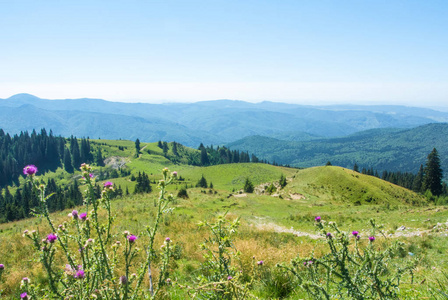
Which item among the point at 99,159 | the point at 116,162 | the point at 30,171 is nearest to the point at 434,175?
the point at 30,171

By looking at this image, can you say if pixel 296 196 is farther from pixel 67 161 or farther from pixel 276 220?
pixel 67 161

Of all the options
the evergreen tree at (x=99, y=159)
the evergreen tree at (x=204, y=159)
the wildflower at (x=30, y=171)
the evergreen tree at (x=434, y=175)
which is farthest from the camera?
the evergreen tree at (x=204, y=159)

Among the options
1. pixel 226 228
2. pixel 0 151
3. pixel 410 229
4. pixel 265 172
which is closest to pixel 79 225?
pixel 226 228

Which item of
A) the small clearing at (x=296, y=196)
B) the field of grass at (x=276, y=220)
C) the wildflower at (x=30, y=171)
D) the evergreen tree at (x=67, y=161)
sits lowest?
the evergreen tree at (x=67, y=161)

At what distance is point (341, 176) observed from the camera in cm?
5044

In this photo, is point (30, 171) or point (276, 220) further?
point (276, 220)

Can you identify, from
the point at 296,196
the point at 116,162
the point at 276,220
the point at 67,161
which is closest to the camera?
the point at 276,220

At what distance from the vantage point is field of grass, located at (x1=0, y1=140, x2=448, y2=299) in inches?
229

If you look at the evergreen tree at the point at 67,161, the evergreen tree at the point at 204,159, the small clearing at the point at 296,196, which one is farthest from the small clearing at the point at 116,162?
the small clearing at the point at 296,196

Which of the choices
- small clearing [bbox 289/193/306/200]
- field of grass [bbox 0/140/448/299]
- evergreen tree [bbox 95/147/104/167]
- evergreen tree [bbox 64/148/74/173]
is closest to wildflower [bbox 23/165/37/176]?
field of grass [bbox 0/140/448/299]

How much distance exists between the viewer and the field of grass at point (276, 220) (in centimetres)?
581

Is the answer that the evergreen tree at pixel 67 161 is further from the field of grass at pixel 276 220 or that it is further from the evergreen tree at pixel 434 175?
the evergreen tree at pixel 434 175

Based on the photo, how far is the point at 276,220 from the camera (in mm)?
22453

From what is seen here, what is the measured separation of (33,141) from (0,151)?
18.4 m
